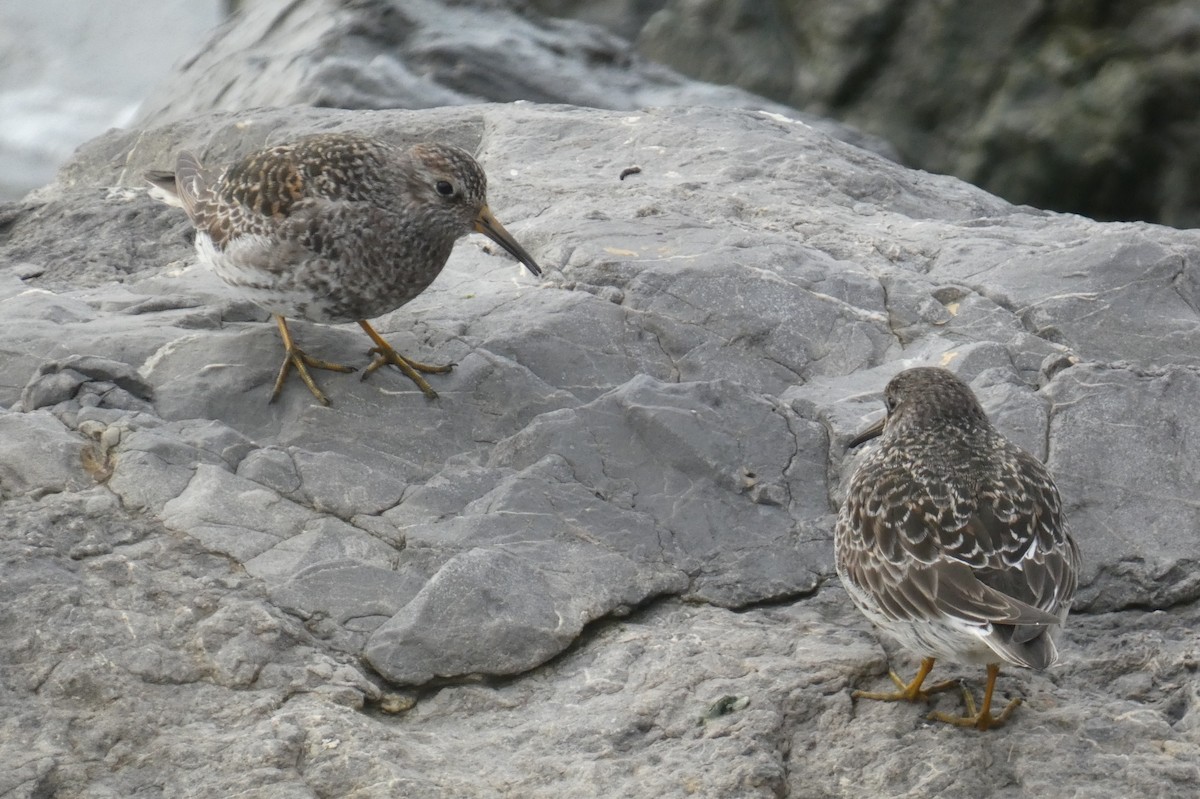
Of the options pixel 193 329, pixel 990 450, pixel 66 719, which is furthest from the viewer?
pixel 193 329

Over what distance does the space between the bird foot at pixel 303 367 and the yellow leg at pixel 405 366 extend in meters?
0.14

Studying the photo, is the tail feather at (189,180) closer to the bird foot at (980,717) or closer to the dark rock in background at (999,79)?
the bird foot at (980,717)

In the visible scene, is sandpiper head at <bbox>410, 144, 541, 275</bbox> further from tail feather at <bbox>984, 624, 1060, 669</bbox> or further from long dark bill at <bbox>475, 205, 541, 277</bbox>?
tail feather at <bbox>984, 624, 1060, 669</bbox>

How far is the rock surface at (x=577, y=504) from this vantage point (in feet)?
15.4

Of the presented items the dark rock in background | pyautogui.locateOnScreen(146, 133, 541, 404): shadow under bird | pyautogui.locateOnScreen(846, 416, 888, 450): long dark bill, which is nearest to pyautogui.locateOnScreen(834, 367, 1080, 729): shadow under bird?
pyautogui.locateOnScreen(846, 416, 888, 450): long dark bill

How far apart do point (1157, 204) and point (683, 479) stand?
8584 millimetres

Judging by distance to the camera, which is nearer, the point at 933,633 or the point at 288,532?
Result: the point at 933,633

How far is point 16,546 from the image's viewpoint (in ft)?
17.0

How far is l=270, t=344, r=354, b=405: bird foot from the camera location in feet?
21.0

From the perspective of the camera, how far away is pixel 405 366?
258 inches

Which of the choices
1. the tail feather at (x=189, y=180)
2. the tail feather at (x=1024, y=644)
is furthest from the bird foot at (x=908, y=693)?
the tail feather at (x=189, y=180)

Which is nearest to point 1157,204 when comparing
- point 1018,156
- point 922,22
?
point 1018,156

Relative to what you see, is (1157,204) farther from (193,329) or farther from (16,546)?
(16,546)

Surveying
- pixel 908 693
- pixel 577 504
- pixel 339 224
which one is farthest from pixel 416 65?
pixel 908 693
